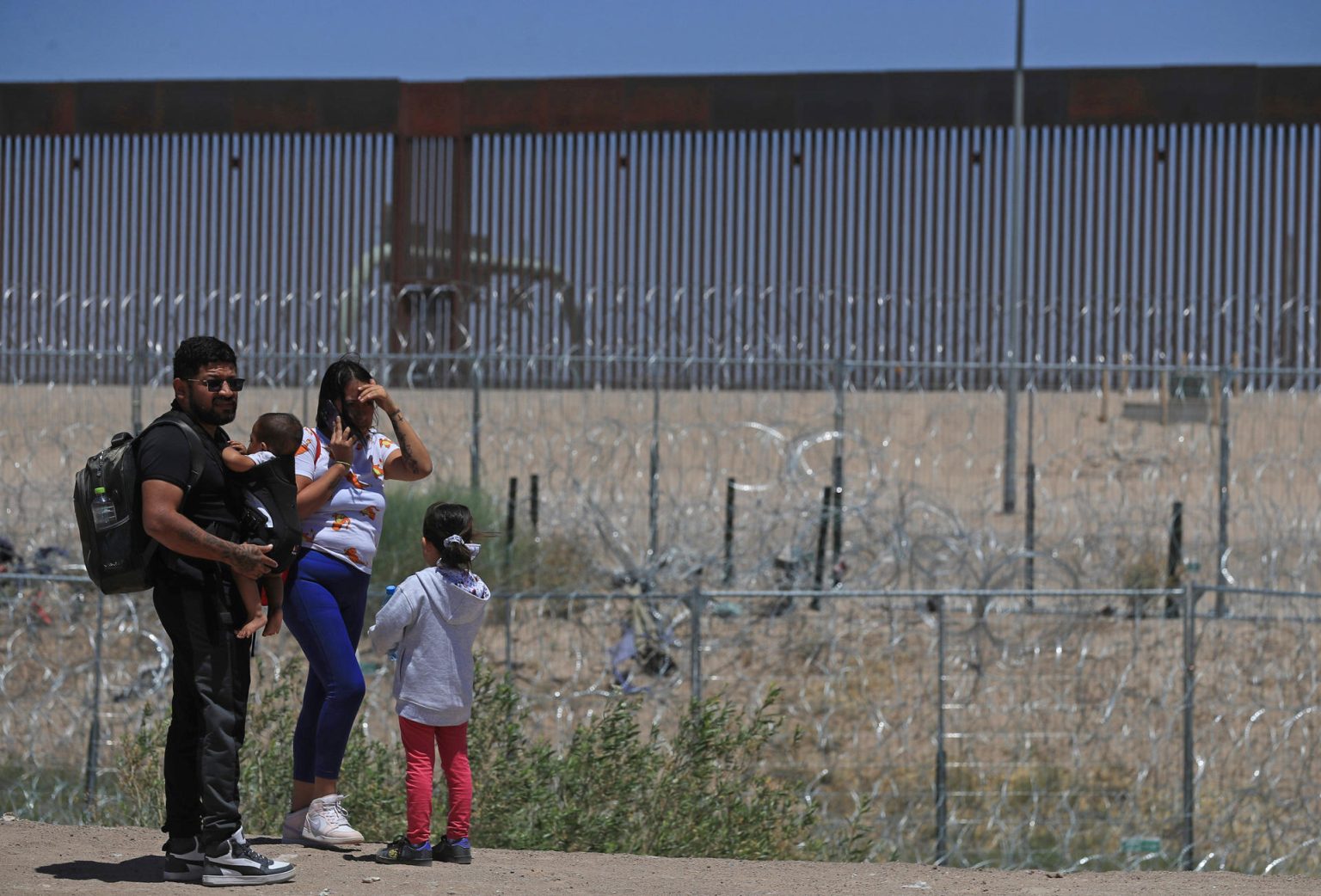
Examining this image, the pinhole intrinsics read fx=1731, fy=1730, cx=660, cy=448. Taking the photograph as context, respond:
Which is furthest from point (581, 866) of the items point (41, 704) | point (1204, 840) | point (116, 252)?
point (116, 252)

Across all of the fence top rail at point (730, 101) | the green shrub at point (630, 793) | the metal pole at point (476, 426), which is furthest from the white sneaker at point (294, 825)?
the fence top rail at point (730, 101)

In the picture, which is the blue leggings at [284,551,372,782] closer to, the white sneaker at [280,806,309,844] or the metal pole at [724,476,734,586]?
the white sneaker at [280,806,309,844]

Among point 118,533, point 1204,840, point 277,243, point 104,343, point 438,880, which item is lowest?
point 1204,840

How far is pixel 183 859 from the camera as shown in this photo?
391 centimetres

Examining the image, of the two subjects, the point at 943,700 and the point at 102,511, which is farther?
the point at 943,700

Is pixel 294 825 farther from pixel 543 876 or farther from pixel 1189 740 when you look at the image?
pixel 1189 740

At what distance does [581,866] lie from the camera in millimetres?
4434

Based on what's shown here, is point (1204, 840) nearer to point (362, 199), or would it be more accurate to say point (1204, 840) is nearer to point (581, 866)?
point (581, 866)

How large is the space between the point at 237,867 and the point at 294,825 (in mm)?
569

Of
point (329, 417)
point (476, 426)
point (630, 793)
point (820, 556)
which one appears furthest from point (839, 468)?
point (329, 417)

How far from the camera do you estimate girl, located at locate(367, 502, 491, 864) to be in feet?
13.8

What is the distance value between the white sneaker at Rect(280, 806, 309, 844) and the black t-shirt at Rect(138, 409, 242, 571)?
0.90 m

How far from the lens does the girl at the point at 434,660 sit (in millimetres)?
4207

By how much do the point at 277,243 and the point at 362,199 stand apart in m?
1.06
